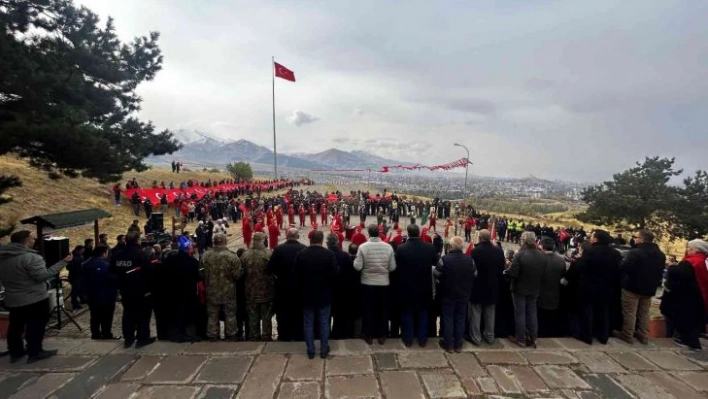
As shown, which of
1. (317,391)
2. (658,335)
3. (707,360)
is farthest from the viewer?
(658,335)

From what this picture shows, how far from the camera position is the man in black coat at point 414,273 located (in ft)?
15.3

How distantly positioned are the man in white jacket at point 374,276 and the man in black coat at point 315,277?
0.43 metres

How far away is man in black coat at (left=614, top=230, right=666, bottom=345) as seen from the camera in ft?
16.1

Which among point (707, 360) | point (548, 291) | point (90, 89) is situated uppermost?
point (90, 89)

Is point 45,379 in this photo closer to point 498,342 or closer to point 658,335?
point 498,342

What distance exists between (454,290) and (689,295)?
349 centimetres

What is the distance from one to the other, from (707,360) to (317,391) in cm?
524

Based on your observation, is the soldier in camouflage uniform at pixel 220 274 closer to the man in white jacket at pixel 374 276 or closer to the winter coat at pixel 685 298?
the man in white jacket at pixel 374 276

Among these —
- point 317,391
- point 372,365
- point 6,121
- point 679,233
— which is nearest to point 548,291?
point 372,365

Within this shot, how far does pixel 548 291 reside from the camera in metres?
5.04

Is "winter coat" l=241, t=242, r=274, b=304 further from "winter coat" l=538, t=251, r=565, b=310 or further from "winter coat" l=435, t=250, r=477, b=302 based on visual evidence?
"winter coat" l=538, t=251, r=565, b=310

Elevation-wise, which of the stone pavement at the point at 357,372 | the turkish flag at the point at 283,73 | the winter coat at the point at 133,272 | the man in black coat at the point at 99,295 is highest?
the turkish flag at the point at 283,73

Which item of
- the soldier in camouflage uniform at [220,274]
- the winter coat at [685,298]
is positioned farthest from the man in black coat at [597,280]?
the soldier in camouflage uniform at [220,274]

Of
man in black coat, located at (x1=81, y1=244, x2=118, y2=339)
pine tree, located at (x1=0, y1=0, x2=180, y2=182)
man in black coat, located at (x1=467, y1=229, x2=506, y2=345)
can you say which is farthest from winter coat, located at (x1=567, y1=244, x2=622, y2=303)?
pine tree, located at (x1=0, y1=0, x2=180, y2=182)
